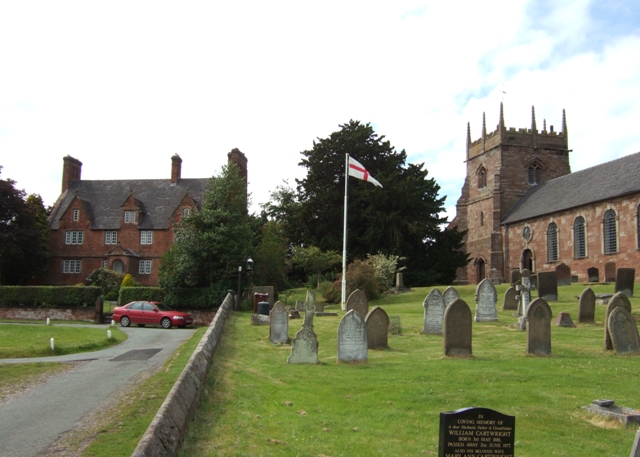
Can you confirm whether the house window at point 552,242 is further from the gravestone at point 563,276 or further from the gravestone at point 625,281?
the gravestone at point 625,281

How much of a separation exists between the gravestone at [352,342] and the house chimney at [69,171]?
175 ft

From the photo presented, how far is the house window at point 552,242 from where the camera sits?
50000mm

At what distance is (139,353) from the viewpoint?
19.9 meters

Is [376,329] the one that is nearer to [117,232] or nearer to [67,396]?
[67,396]

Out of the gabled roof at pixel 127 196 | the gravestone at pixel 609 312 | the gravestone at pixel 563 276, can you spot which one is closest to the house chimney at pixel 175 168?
the gabled roof at pixel 127 196

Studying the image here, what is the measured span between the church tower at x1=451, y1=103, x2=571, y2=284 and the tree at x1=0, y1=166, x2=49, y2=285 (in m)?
41.5

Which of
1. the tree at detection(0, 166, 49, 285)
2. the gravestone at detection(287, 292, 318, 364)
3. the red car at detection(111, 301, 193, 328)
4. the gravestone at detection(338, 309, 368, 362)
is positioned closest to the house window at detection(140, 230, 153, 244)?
the tree at detection(0, 166, 49, 285)

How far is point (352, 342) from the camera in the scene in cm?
1380

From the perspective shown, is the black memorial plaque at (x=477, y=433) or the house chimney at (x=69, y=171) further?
the house chimney at (x=69, y=171)

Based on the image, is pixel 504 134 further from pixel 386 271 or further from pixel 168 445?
→ pixel 168 445

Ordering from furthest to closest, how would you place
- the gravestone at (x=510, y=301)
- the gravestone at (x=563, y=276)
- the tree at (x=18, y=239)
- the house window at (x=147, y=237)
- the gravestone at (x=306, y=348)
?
the house window at (x=147, y=237) < the tree at (x=18, y=239) < the gravestone at (x=563, y=276) < the gravestone at (x=510, y=301) < the gravestone at (x=306, y=348)

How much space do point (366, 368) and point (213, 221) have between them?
2813 centimetres

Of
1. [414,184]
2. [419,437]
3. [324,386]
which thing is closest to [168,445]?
[419,437]

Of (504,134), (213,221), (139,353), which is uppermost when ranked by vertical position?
(504,134)
